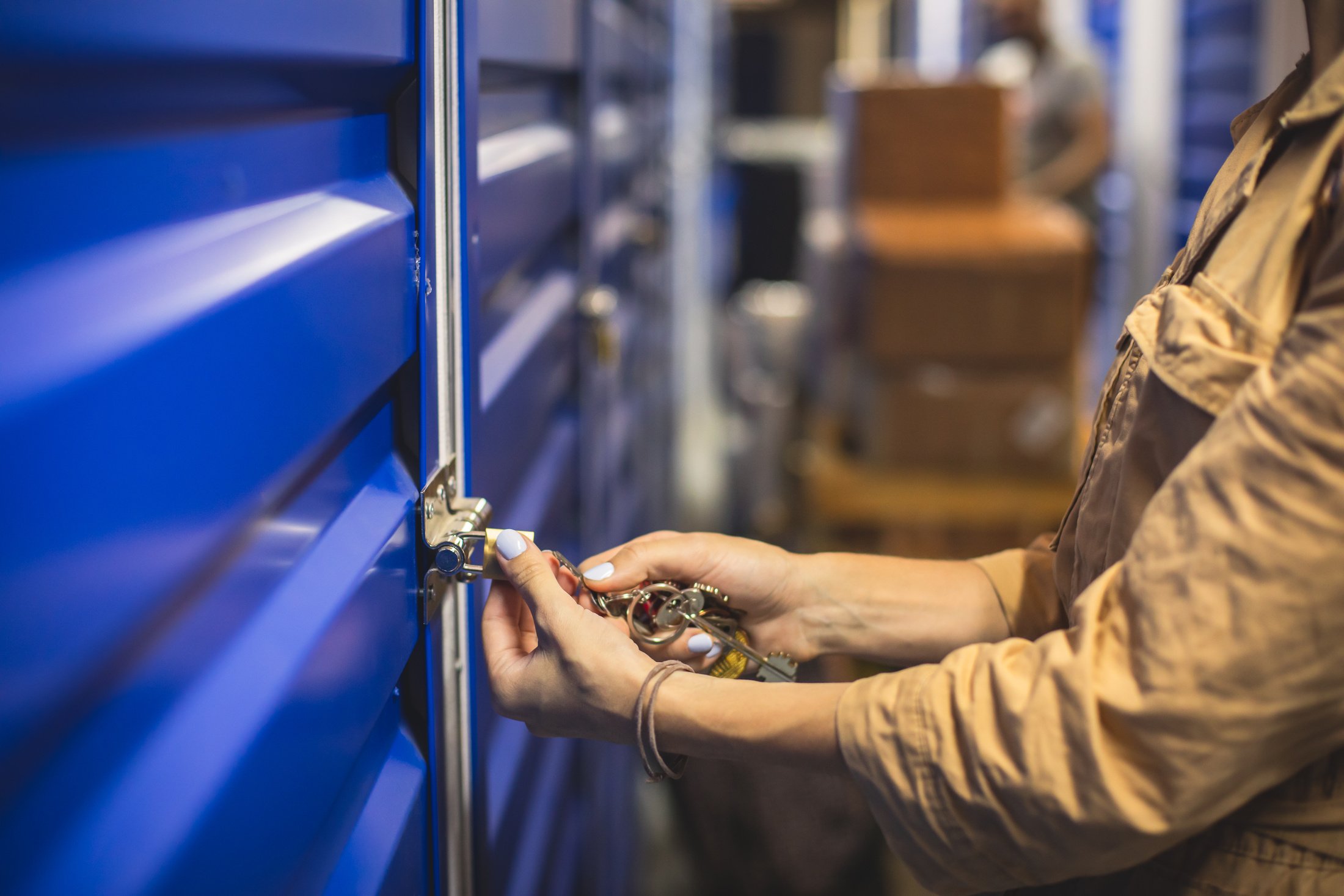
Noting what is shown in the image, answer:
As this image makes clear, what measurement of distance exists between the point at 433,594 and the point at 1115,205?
17.8 ft

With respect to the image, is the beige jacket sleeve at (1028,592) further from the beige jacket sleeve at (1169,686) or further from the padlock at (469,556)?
the padlock at (469,556)

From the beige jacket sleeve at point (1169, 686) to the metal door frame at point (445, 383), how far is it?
413mm

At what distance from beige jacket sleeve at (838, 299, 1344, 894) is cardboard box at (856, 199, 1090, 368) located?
2044mm

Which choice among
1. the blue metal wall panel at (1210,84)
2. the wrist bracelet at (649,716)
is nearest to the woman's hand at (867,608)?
the wrist bracelet at (649,716)

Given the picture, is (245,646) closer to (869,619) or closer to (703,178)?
(869,619)

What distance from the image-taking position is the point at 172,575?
1.70ft

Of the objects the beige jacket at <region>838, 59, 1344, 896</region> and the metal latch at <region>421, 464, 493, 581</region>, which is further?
the metal latch at <region>421, 464, 493, 581</region>

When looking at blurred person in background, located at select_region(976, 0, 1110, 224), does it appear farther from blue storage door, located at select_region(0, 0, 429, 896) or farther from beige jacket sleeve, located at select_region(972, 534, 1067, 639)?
blue storage door, located at select_region(0, 0, 429, 896)

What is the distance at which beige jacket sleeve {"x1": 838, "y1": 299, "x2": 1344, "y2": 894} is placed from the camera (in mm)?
703

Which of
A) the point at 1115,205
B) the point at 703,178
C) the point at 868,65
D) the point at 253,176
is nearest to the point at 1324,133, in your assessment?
the point at 253,176

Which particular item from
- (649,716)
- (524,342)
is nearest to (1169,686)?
(649,716)

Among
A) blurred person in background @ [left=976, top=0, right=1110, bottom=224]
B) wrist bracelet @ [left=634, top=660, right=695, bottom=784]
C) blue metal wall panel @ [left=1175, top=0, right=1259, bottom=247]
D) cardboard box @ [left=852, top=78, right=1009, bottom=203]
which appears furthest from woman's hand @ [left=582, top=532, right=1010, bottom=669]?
blurred person in background @ [left=976, top=0, right=1110, bottom=224]

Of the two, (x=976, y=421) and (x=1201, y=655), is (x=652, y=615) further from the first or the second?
(x=976, y=421)

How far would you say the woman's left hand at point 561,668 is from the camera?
90cm
